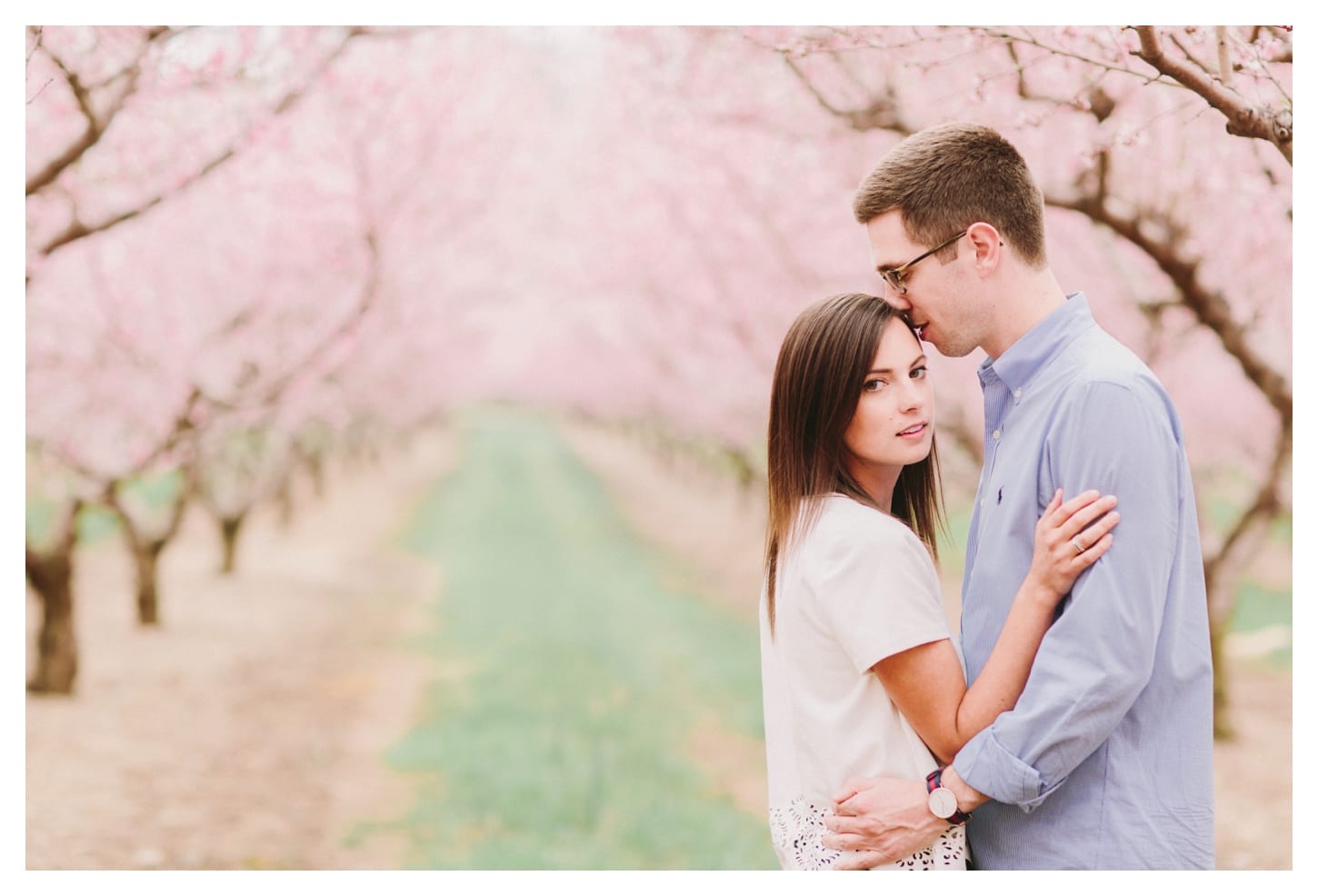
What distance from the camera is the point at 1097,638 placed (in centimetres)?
177

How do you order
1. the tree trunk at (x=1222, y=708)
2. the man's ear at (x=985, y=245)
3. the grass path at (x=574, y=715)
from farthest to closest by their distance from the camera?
1. the tree trunk at (x=1222, y=708)
2. the grass path at (x=574, y=715)
3. the man's ear at (x=985, y=245)

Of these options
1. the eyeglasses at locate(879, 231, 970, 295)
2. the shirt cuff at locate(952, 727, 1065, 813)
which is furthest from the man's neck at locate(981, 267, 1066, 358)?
the shirt cuff at locate(952, 727, 1065, 813)

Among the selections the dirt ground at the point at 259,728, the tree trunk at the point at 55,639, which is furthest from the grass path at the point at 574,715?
the tree trunk at the point at 55,639

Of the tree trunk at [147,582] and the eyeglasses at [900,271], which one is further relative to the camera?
the tree trunk at [147,582]

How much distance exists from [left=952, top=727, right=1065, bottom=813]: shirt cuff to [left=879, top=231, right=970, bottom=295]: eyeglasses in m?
0.84

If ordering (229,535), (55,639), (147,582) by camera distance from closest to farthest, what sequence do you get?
(55,639), (147,582), (229,535)

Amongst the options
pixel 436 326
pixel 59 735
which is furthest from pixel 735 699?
pixel 436 326

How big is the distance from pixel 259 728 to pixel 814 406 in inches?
257

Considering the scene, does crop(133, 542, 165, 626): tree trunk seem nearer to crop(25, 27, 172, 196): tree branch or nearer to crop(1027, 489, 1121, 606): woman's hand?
crop(25, 27, 172, 196): tree branch

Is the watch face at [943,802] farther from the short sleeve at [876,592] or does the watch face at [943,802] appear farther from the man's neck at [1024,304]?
the man's neck at [1024,304]

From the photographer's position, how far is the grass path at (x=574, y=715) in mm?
5727

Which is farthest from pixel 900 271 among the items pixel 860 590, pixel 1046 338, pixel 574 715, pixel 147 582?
pixel 147 582

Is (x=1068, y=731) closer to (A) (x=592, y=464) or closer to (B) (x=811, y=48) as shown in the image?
(B) (x=811, y=48)

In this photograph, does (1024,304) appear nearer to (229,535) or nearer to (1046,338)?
(1046,338)
